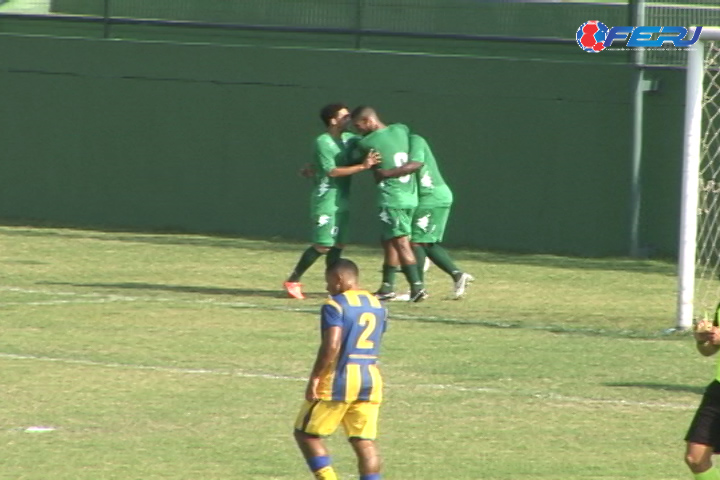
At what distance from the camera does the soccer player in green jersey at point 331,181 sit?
1580 centimetres

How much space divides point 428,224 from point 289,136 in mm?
6635

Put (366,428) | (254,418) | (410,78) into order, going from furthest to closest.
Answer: (410,78) → (254,418) → (366,428)

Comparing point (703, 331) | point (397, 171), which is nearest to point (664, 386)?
point (703, 331)

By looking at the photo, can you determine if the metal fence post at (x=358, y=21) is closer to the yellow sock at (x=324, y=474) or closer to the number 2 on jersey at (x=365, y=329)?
the number 2 on jersey at (x=365, y=329)

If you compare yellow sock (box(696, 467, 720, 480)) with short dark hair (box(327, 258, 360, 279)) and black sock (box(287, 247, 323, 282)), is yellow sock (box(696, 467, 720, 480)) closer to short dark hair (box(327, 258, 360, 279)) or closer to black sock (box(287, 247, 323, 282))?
short dark hair (box(327, 258, 360, 279))

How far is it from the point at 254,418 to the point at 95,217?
42.9 feet

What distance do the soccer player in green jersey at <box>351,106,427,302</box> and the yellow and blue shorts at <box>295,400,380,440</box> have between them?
7.48 metres

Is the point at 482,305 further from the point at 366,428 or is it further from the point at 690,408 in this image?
the point at 366,428

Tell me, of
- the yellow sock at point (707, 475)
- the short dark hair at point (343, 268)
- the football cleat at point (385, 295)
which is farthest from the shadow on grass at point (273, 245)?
the short dark hair at point (343, 268)

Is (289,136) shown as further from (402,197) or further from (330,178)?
(402,197)

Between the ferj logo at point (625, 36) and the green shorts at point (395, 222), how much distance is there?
4778 millimetres

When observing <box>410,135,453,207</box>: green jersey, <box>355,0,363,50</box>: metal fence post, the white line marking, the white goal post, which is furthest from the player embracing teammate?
<box>355,0,363,50</box>: metal fence post

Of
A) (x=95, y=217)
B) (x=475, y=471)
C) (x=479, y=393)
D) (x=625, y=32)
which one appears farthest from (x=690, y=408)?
(x=95, y=217)

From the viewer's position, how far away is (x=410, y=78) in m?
21.9
